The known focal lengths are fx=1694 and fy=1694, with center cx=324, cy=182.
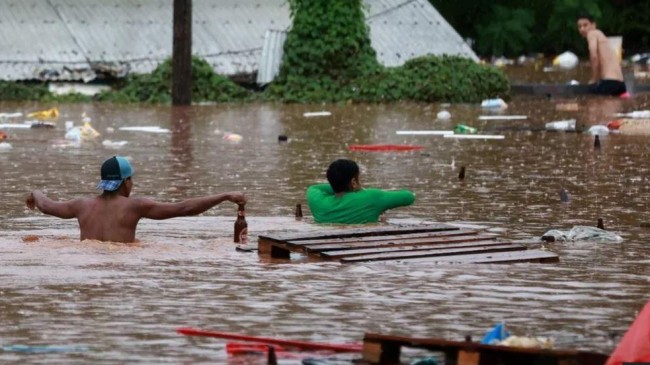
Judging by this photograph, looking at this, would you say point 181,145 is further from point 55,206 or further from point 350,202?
point 55,206

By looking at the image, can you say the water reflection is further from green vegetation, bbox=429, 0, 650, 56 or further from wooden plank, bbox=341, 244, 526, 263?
green vegetation, bbox=429, 0, 650, 56

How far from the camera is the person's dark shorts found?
93.3ft

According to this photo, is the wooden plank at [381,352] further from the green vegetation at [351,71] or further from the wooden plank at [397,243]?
the green vegetation at [351,71]

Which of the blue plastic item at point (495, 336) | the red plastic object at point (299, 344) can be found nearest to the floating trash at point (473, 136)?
the red plastic object at point (299, 344)

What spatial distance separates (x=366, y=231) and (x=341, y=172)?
109 cm

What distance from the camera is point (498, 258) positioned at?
10.4 meters

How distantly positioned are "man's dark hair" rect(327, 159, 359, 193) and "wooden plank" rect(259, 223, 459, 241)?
0.73 meters

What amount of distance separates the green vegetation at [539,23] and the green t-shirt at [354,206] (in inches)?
1299

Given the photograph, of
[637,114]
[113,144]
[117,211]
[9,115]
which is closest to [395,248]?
[117,211]

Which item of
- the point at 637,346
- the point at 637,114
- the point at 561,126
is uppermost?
the point at 637,114

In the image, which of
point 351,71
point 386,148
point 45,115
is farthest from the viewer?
point 351,71

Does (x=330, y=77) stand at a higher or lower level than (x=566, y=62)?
lower

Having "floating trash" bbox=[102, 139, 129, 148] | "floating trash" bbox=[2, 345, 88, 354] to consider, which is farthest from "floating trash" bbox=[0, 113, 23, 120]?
"floating trash" bbox=[2, 345, 88, 354]

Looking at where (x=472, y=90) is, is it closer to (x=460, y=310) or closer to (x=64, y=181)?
(x=64, y=181)
